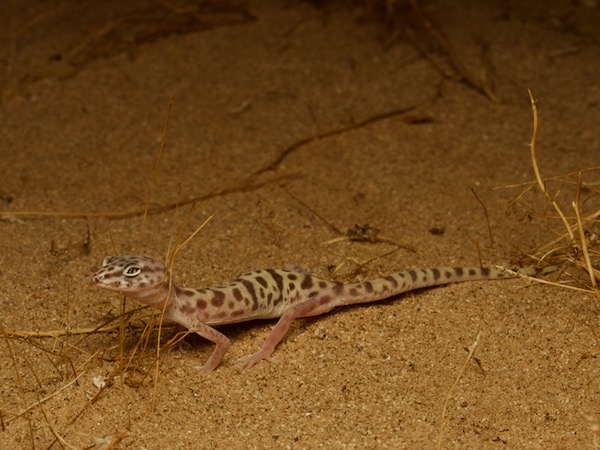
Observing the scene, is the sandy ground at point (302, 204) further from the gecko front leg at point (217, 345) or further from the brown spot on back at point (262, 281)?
the brown spot on back at point (262, 281)

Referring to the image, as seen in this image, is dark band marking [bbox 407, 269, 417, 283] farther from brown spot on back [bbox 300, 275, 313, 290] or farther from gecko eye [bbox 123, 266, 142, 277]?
gecko eye [bbox 123, 266, 142, 277]

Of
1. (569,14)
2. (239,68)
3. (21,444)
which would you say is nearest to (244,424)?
(21,444)

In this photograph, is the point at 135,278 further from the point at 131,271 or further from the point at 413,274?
the point at 413,274

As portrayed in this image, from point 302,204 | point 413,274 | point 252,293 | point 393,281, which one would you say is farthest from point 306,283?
point 302,204

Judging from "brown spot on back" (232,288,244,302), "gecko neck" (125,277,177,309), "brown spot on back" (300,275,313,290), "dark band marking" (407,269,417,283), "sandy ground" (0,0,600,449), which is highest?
"gecko neck" (125,277,177,309)

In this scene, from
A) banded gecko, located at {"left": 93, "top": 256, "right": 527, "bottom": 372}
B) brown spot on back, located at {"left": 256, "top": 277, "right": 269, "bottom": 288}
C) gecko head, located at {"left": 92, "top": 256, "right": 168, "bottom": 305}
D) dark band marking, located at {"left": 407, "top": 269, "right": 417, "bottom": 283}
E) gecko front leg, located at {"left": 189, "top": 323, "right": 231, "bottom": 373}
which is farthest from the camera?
dark band marking, located at {"left": 407, "top": 269, "right": 417, "bottom": 283}

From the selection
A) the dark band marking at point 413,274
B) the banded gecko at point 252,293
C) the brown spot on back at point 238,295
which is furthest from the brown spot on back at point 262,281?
the dark band marking at point 413,274

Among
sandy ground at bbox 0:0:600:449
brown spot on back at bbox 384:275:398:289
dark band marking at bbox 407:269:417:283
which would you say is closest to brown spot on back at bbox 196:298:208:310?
sandy ground at bbox 0:0:600:449
